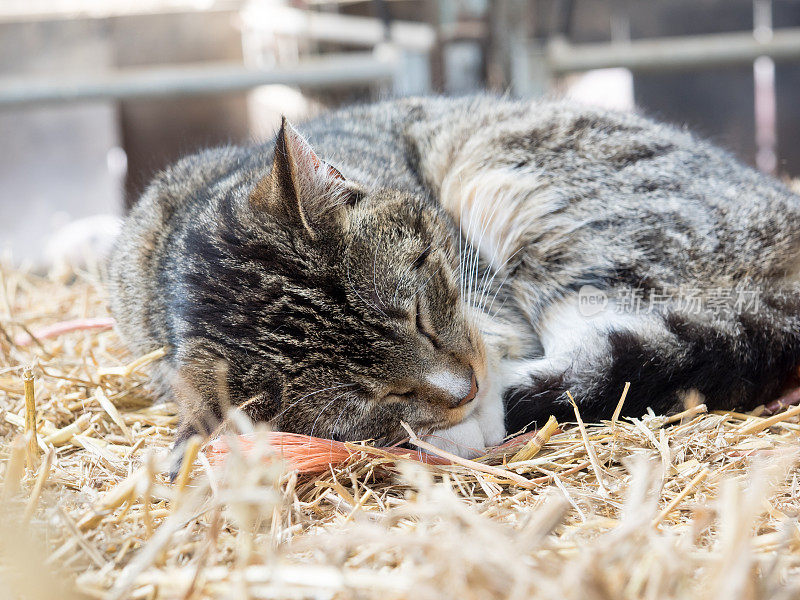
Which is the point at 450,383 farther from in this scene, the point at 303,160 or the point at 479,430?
the point at 303,160

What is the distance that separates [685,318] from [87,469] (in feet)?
4.64

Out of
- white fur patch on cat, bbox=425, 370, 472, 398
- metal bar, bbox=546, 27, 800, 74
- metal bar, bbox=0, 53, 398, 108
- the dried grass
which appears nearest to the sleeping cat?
white fur patch on cat, bbox=425, 370, 472, 398

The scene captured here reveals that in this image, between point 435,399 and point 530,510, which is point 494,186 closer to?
point 435,399

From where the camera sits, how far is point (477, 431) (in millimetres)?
1499

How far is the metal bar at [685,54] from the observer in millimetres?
3561

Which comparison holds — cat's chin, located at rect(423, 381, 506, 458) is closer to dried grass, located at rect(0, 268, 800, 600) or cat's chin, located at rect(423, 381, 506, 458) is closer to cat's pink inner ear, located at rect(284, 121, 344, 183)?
dried grass, located at rect(0, 268, 800, 600)

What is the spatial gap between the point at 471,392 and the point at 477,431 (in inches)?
3.6

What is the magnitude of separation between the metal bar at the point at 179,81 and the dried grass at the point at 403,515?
2.18 m

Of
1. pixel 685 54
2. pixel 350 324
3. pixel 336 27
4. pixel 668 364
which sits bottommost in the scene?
pixel 668 364

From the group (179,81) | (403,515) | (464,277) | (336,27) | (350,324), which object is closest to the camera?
(403,515)

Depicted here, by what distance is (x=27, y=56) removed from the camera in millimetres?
5273

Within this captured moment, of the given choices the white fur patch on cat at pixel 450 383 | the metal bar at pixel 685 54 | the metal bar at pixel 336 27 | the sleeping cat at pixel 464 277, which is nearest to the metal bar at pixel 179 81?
the metal bar at pixel 336 27

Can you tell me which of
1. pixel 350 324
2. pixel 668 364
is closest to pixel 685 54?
pixel 668 364

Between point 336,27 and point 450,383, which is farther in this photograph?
point 336,27
